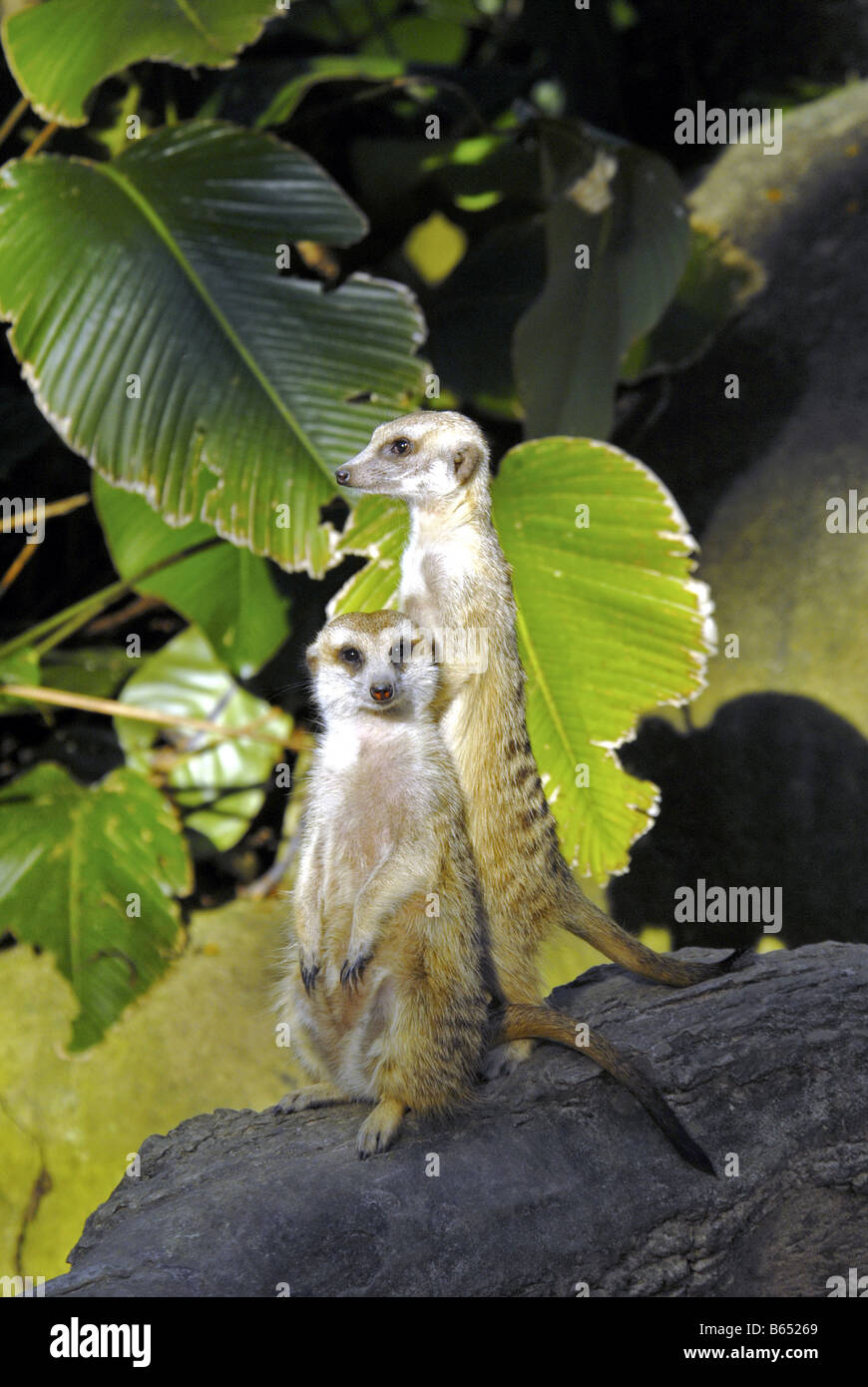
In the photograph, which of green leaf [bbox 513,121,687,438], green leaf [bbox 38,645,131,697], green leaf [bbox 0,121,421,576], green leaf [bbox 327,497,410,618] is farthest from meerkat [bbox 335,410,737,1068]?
green leaf [bbox 38,645,131,697]

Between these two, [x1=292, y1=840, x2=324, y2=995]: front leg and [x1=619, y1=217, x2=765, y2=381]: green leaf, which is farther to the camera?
[x1=619, y1=217, x2=765, y2=381]: green leaf

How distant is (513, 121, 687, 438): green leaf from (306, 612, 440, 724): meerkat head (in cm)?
128

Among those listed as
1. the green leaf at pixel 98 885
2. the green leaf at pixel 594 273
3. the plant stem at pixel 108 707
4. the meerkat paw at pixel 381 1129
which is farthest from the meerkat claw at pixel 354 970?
the green leaf at pixel 594 273

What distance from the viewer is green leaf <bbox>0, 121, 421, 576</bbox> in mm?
2184

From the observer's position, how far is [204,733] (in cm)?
333

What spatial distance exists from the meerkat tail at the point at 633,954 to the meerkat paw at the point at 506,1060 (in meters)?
0.17

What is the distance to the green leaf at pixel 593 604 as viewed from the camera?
77.1 inches


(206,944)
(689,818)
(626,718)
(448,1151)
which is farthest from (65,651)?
(448,1151)

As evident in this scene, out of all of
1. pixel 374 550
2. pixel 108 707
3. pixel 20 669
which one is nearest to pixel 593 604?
pixel 374 550

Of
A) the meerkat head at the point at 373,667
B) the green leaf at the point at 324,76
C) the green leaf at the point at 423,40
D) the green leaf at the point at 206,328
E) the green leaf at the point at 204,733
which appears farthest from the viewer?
the green leaf at the point at 423,40

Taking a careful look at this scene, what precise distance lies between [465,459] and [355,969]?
61cm

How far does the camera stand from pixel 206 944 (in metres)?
3.28

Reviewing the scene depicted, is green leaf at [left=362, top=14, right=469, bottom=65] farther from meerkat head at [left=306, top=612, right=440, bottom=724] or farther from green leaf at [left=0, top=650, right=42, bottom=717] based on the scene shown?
meerkat head at [left=306, top=612, right=440, bottom=724]

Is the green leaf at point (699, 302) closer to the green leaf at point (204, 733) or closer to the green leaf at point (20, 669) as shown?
the green leaf at point (204, 733)
